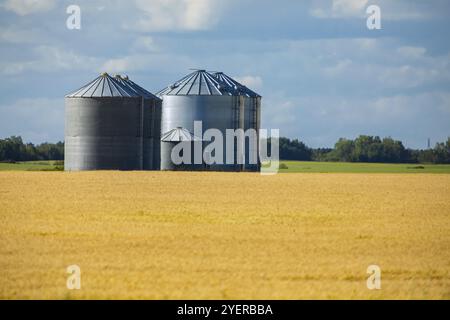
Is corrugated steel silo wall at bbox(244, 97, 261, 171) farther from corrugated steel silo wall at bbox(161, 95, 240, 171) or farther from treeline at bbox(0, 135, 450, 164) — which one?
treeline at bbox(0, 135, 450, 164)

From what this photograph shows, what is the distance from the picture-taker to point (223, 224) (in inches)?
1134

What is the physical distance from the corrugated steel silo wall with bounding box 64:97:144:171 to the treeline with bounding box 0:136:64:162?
124ft

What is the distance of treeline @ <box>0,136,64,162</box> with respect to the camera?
108750 millimetres

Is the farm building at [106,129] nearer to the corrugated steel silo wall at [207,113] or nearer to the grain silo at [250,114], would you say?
the corrugated steel silo wall at [207,113]

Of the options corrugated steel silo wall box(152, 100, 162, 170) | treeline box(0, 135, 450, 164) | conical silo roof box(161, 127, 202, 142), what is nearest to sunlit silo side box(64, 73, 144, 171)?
corrugated steel silo wall box(152, 100, 162, 170)

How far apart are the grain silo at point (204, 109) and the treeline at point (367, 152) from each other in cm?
6359

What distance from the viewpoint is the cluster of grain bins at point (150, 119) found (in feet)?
233

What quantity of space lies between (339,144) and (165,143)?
7806 cm

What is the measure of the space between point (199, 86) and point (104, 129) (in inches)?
397

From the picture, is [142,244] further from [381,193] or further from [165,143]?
[165,143]

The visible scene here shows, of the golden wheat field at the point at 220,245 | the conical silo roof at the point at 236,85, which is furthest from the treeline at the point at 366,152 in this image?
the golden wheat field at the point at 220,245
